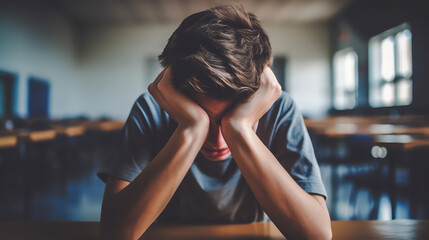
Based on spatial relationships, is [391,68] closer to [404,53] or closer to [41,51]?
[404,53]

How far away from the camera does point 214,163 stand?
722mm

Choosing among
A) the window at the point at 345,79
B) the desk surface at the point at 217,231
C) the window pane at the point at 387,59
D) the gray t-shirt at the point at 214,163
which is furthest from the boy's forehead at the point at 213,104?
the window at the point at 345,79

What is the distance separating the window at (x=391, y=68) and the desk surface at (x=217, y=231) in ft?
18.6

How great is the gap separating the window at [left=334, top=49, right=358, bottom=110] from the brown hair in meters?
7.53

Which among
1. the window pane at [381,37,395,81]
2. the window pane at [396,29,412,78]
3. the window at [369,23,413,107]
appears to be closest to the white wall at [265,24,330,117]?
the window at [369,23,413,107]

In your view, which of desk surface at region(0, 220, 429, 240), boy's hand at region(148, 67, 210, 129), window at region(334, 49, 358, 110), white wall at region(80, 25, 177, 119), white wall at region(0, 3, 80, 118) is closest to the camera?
desk surface at region(0, 220, 429, 240)

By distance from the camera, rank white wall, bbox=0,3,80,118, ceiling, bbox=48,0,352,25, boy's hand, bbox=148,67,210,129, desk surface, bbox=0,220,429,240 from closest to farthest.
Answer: desk surface, bbox=0,220,429,240 < boy's hand, bbox=148,67,210,129 < white wall, bbox=0,3,80,118 < ceiling, bbox=48,0,352,25

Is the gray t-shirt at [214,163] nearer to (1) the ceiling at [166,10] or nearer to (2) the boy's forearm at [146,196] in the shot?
(2) the boy's forearm at [146,196]

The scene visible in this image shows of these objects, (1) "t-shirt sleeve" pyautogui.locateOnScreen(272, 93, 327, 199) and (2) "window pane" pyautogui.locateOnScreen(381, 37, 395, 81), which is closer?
(1) "t-shirt sleeve" pyautogui.locateOnScreen(272, 93, 327, 199)

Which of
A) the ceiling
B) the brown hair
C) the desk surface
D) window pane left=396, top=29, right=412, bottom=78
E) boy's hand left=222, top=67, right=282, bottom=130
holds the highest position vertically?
the ceiling

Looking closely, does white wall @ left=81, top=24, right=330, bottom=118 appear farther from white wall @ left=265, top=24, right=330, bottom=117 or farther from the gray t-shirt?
the gray t-shirt

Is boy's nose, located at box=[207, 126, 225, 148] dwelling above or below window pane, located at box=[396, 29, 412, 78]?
below

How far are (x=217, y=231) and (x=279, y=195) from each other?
14cm

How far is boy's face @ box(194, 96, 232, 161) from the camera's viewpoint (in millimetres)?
632
